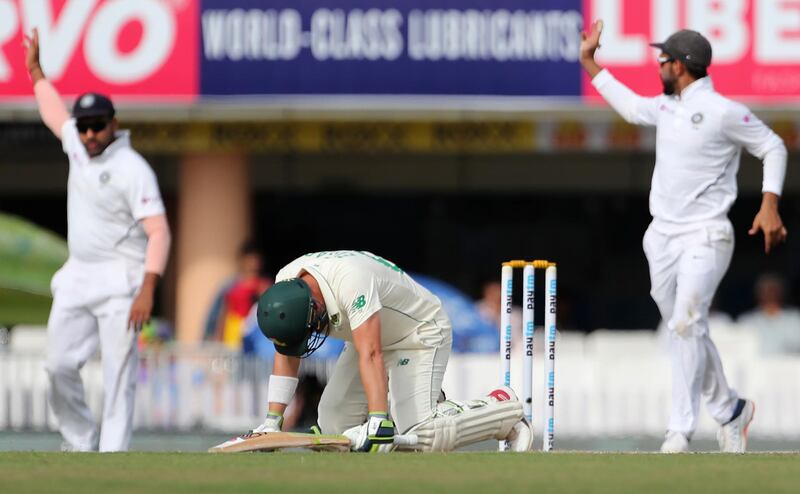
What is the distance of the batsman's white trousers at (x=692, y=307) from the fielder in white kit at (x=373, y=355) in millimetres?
912

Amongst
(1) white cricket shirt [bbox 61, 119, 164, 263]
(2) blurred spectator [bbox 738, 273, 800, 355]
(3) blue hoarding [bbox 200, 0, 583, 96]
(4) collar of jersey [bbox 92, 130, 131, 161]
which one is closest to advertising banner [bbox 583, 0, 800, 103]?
(3) blue hoarding [bbox 200, 0, 583, 96]

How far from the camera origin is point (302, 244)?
1966 centimetres

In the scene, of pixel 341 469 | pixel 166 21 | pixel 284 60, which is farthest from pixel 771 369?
pixel 341 469

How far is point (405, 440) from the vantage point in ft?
26.2

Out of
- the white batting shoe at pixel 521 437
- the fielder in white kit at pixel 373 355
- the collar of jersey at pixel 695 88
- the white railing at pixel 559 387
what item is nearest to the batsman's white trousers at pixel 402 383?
the fielder in white kit at pixel 373 355

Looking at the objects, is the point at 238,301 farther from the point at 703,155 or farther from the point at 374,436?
the point at 374,436

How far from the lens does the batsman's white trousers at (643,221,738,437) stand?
346 inches

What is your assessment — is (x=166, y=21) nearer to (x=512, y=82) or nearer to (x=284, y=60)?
(x=284, y=60)

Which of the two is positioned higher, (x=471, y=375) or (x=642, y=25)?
(x=642, y=25)

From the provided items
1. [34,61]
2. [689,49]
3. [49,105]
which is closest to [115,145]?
[49,105]

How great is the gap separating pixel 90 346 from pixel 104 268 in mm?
432

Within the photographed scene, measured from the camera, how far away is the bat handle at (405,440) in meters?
7.94

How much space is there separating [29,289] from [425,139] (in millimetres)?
3818

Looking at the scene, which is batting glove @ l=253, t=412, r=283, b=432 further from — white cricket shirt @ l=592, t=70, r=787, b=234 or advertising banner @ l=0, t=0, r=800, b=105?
advertising banner @ l=0, t=0, r=800, b=105
